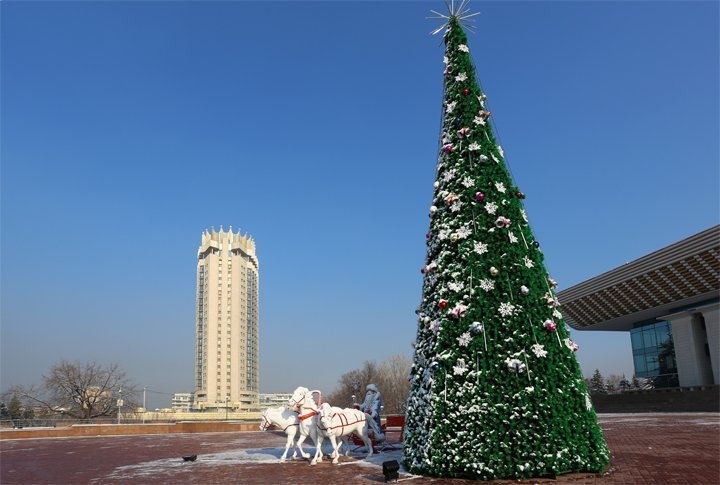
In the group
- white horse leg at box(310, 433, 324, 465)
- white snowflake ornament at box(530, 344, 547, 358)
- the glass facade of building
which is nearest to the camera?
white snowflake ornament at box(530, 344, 547, 358)

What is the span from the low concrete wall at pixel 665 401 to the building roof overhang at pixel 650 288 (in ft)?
23.4

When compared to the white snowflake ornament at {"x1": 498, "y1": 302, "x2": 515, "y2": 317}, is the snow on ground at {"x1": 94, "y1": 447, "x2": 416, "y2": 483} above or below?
below

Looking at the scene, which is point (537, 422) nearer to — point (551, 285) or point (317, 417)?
point (551, 285)

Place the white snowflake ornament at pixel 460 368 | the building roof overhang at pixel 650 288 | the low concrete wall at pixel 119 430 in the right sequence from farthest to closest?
the building roof overhang at pixel 650 288 < the low concrete wall at pixel 119 430 < the white snowflake ornament at pixel 460 368

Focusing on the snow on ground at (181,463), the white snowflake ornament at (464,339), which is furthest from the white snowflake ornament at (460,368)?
the snow on ground at (181,463)

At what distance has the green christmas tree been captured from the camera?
8.13 metres

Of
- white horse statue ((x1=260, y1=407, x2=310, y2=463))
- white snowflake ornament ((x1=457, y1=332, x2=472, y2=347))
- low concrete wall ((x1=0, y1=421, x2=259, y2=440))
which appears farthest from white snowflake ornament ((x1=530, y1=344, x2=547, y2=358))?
low concrete wall ((x1=0, y1=421, x2=259, y2=440))

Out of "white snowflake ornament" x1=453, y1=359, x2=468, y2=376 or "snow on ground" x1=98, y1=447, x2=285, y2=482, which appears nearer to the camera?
"white snowflake ornament" x1=453, y1=359, x2=468, y2=376

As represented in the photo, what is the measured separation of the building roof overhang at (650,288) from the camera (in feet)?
117

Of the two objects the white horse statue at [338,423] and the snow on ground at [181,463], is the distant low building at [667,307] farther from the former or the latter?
the snow on ground at [181,463]

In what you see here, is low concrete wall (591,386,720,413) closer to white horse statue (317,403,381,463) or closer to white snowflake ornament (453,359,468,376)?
white horse statue (317,403,381,463)

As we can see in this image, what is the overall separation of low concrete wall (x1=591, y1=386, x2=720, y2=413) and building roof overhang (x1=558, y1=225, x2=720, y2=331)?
7.12 m

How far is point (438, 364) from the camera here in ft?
29.1

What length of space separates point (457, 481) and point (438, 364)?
1810 mm
